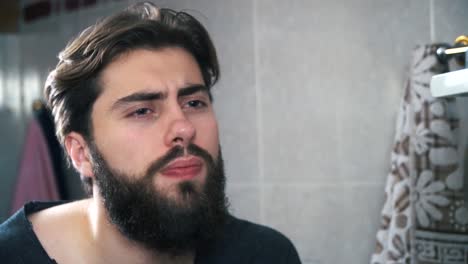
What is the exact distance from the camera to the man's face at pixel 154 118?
1084 millimetres

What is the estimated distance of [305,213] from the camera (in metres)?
1.57

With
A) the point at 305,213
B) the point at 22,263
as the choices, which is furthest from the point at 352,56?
the point at 22,263

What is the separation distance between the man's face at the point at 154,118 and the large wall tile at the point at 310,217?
46 cm

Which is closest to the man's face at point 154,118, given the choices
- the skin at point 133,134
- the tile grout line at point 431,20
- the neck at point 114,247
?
→ the skin at point 133,134

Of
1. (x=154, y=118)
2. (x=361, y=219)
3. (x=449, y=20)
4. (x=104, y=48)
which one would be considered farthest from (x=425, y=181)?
(x=104, y=48)

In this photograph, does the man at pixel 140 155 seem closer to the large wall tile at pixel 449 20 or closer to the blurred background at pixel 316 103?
the blurred background at pixel 316 103

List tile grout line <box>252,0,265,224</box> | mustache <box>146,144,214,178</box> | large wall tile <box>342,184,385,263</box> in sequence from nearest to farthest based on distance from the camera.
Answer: mustache <box>146,144,214,178</box> < large wall tile <box>342,184,385,263</box> < tile grout line <box>252,0,265,224</box>

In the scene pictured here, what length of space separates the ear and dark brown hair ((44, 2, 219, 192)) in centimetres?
1

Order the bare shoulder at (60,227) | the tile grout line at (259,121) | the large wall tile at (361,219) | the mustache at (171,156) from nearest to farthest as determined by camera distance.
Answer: the mustache at (171,156)
the bare shoulder at (60,227)
the large wall tile at (361,219)
the tile grout line at (259,121)

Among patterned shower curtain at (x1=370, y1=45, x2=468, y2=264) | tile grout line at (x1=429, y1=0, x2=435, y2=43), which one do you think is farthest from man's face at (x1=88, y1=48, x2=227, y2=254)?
tile grout line at (x1=429, y1=0, x2=435, y2=43)

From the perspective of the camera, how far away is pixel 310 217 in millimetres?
1558

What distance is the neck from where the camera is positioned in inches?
48.3

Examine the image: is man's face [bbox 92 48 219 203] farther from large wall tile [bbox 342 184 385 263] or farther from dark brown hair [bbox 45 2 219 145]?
large wall tile [bbox 342 184 385 263]

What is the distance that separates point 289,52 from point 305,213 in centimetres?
43
